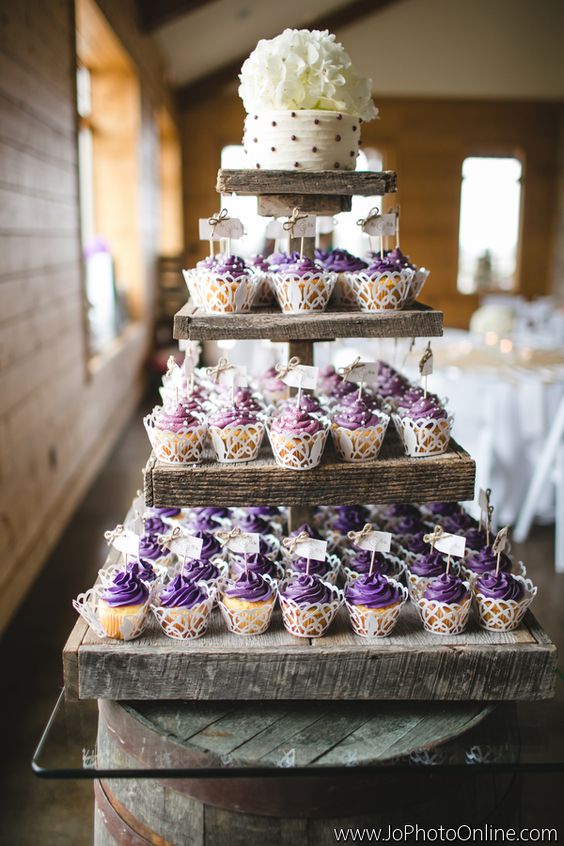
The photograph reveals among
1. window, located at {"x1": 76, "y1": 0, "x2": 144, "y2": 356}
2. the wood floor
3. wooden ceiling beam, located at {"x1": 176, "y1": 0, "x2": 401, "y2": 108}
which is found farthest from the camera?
wooden ceiling beam, located at {"x1": 176, "y1": 0, "x2": 401, "y2": 108}

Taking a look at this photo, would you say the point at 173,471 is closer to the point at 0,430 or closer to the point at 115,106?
the point at 0,430

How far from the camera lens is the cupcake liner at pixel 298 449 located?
1.52 metres

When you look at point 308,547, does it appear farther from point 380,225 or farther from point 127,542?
point 380,225

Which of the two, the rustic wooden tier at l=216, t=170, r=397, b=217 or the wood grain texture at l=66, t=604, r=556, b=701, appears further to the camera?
the rustic wooden tier at l=216, t=170, r=397, b=217

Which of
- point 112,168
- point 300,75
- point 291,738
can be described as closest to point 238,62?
point 112,168

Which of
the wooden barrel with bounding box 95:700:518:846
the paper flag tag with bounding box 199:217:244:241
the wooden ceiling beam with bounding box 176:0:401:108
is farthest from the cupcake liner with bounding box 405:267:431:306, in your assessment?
the wooden ceiling beam with bounding box 176:0:401:108

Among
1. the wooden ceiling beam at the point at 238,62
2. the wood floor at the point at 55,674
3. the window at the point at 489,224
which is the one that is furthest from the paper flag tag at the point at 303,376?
the window at the point at 489,224

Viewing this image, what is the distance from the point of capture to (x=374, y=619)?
1497 mm

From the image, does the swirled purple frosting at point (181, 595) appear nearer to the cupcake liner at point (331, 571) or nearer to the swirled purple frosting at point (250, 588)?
the swirled purple frosting at point (250, 588)

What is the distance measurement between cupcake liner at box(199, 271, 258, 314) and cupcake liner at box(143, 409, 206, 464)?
23 centimetres

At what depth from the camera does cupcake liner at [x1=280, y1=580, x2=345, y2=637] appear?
150 cm

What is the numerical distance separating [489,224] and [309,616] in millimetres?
8966

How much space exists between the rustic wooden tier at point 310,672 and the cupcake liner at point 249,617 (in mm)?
60

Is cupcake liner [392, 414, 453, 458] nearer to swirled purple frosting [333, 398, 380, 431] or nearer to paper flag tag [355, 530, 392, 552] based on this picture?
swirled purple frosting [333, 398, 380, 431]
